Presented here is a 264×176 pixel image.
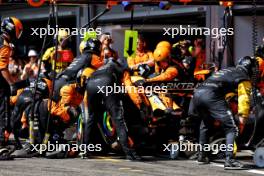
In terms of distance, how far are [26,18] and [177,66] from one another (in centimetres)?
1173

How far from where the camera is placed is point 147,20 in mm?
21438

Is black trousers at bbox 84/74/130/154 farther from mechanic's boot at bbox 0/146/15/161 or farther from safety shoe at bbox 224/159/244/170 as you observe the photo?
safety shoe at bbox 224/159/244/170

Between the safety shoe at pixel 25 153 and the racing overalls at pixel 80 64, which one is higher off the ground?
the racing overalls at pixel 80 64

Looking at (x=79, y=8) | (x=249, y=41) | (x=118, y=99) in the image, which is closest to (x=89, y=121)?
(x=118, y=99)

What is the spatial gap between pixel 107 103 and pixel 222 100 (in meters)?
1.85

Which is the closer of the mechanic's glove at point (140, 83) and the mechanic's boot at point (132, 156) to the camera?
the mechanic's boot at point (132, 156)

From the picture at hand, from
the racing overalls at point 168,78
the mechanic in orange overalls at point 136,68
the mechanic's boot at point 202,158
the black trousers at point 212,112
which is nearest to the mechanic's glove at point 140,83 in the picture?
the racing overalls at point 168,78

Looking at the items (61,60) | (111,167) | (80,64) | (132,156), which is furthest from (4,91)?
(61,60)

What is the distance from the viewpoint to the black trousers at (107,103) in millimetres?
12586

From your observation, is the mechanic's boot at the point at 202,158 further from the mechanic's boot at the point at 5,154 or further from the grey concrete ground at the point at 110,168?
the mechanic's boot at the point at 5,154

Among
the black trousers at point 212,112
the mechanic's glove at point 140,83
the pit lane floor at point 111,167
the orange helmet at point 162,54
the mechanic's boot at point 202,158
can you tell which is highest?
the orange helmet at point 162,54

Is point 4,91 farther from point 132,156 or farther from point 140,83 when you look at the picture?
point 132,156

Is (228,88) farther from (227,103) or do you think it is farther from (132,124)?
→ (132,124)

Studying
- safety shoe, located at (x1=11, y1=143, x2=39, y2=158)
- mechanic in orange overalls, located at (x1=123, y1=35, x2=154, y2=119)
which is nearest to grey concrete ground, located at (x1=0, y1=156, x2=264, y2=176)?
safety shoe, located at (x1=11, y1=143, x2=39, y2=158)
